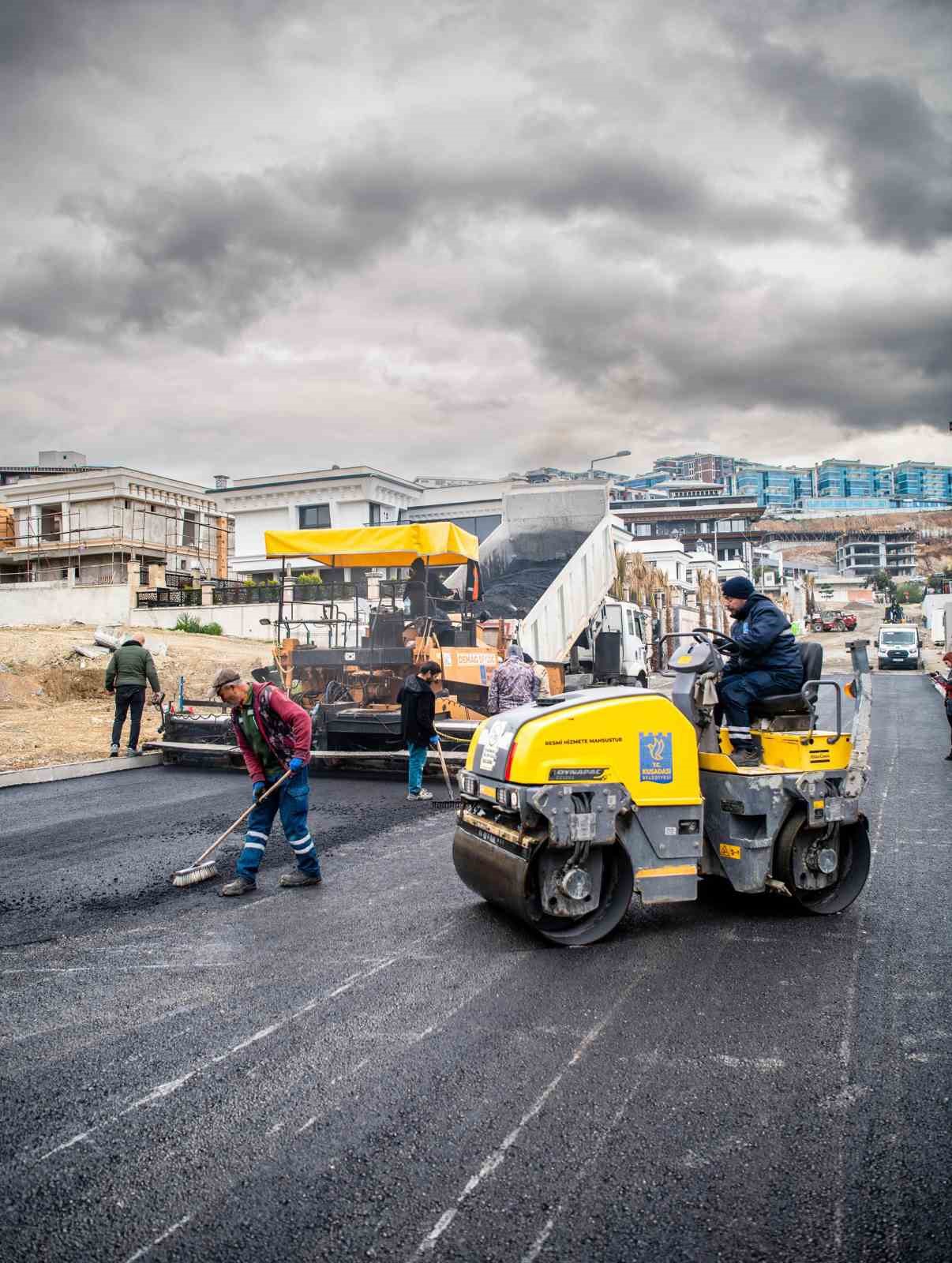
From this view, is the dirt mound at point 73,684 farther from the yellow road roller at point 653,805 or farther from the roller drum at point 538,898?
the roller drum at point 538,898

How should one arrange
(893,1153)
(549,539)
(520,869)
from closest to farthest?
(893,1153), (520,869), (549,539)

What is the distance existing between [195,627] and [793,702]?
23.7 metres

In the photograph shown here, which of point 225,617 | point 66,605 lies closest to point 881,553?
point 225,617

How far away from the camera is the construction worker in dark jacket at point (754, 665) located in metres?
5.47

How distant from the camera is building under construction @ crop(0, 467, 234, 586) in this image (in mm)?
36438

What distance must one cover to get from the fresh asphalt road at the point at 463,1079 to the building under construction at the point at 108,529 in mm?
31002

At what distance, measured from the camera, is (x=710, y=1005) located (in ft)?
13.5

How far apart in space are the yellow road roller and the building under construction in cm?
3110

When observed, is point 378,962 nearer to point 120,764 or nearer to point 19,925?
point 19,925

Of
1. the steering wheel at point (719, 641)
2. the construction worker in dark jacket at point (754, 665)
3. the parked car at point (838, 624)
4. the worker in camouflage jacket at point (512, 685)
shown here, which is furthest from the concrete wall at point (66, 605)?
the parked car at point (838, 624)

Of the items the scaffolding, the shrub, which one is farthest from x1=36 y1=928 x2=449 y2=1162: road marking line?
the scaffolding

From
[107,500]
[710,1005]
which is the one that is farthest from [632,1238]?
[107,500]

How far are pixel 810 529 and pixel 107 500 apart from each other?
146239 millimetres

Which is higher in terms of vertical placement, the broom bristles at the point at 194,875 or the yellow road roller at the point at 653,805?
the yellow road roller at the point at 653,805
